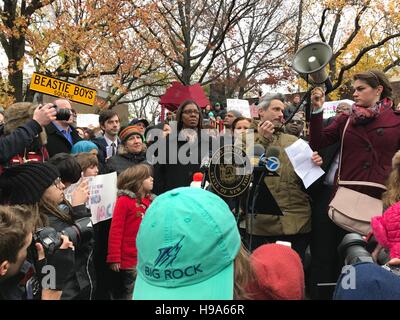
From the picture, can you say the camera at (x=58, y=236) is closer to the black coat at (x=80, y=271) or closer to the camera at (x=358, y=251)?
the black coat at (x=80, y=271)

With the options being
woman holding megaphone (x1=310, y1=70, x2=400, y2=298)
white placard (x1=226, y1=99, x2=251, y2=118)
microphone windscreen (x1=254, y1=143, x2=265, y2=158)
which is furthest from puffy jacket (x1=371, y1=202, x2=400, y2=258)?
white placard (x1=226, y1=99, x2=251, y2=118)

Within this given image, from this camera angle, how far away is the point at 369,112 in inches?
126

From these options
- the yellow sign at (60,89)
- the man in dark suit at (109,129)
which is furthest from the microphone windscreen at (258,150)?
the yellow sign at (60,89)

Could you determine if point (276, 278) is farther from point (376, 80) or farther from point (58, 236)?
point (376, 80)

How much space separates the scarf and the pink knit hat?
214 centimetres

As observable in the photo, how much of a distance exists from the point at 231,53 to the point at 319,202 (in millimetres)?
18643

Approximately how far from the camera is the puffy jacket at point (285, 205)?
11.0 ft

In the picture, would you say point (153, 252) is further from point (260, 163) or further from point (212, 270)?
point (260, 163)

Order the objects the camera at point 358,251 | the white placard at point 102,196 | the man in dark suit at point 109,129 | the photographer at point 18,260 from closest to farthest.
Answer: the camera at point 358,251 → the photographer at point 18,260 → the white placard at point 102,196 → the man in dark suit at point 109,129

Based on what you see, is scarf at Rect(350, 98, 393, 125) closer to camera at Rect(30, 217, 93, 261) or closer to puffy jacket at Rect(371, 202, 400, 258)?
puffy jacket at Rect(371, 202, 400, 258)

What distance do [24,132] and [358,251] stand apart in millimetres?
2219

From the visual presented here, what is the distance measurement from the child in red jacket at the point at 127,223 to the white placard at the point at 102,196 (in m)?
0.08

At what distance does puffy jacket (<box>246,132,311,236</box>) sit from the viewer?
11.0 feet
